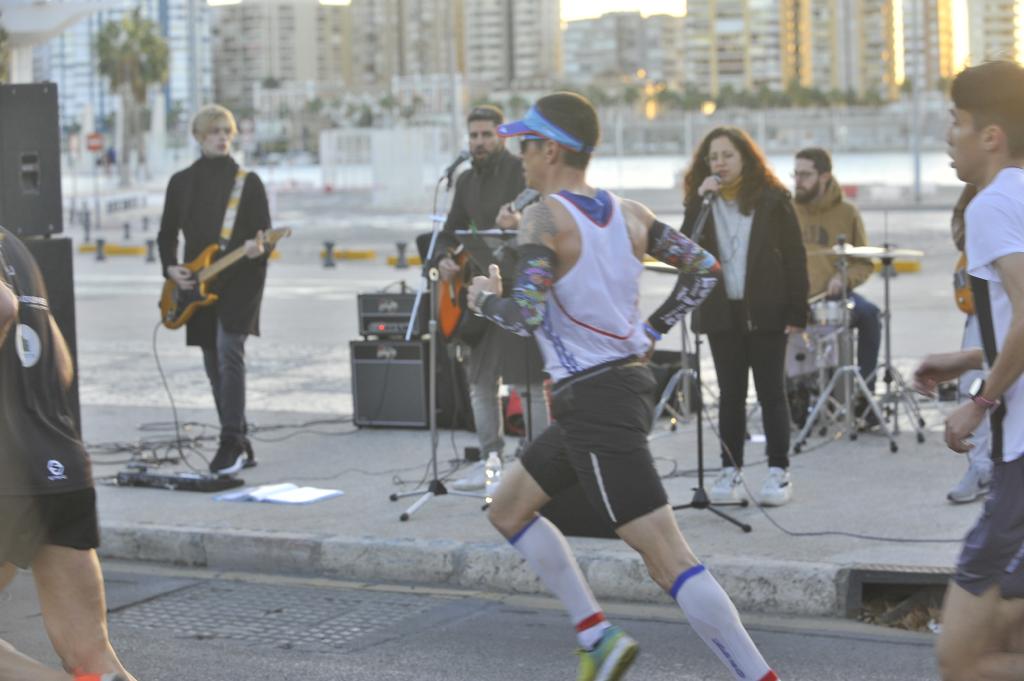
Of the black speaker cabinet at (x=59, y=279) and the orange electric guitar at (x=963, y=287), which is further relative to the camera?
the orange electric guitar at (x=963, y=287)

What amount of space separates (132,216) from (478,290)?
47.4 m

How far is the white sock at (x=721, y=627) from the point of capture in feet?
15.5

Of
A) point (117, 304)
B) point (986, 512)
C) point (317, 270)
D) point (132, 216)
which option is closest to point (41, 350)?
point (986, 512)

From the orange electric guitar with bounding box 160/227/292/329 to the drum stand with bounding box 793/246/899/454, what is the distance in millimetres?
3329

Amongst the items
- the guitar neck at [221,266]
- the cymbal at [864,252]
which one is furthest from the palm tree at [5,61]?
the cymbal at [864,252]

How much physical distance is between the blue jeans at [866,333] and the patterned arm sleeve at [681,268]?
544 centimetres

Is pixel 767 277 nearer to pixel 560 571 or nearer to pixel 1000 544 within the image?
pixel 560 571

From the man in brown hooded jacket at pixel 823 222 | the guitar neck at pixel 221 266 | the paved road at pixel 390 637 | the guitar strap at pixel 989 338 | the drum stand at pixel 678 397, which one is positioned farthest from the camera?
the drum stand at pixel 678 397

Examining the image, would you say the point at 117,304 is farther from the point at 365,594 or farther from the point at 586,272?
the point at 586,272

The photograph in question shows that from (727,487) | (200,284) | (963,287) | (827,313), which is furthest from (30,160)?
(827,313)

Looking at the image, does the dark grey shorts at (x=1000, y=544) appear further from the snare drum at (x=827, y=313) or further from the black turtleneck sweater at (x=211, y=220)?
the snare drum at (x=827, y=313)

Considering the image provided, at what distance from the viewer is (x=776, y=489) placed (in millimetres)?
8258

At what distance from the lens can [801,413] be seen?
10.7 meters

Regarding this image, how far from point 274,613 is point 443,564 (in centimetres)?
87
